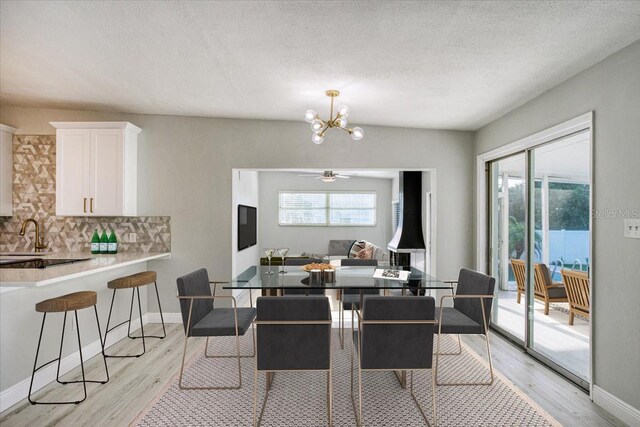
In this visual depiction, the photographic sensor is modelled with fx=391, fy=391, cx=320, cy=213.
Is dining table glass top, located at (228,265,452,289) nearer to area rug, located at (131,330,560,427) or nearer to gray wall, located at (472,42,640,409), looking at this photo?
area rug, located at (131,330,560,427)

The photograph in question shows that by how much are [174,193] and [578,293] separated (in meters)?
4.21

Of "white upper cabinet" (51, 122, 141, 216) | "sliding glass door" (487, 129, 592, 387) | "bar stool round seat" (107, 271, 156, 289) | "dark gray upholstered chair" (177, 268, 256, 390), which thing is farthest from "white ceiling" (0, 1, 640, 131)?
"bar stool round seat" (107, 271, 156, 289)

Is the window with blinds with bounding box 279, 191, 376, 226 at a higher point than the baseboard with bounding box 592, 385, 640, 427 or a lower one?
higher

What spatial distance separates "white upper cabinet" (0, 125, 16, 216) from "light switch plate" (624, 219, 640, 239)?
19.0 feet

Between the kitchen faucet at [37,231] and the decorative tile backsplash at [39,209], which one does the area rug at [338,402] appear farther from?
the kitchen faucet at [37,231]

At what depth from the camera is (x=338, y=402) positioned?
273cm

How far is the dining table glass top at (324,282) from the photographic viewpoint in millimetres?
3006

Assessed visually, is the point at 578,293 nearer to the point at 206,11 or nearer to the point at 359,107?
the point at 359,107

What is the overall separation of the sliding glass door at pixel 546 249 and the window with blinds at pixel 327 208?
5.15 m

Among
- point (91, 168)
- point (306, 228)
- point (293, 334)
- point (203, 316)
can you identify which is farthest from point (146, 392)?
point (306, 228)

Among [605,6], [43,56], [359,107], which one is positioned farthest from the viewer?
[359,107]

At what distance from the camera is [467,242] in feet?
15.7

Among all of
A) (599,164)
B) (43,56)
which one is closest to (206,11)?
(43,56)

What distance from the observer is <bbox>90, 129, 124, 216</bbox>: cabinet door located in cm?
432
